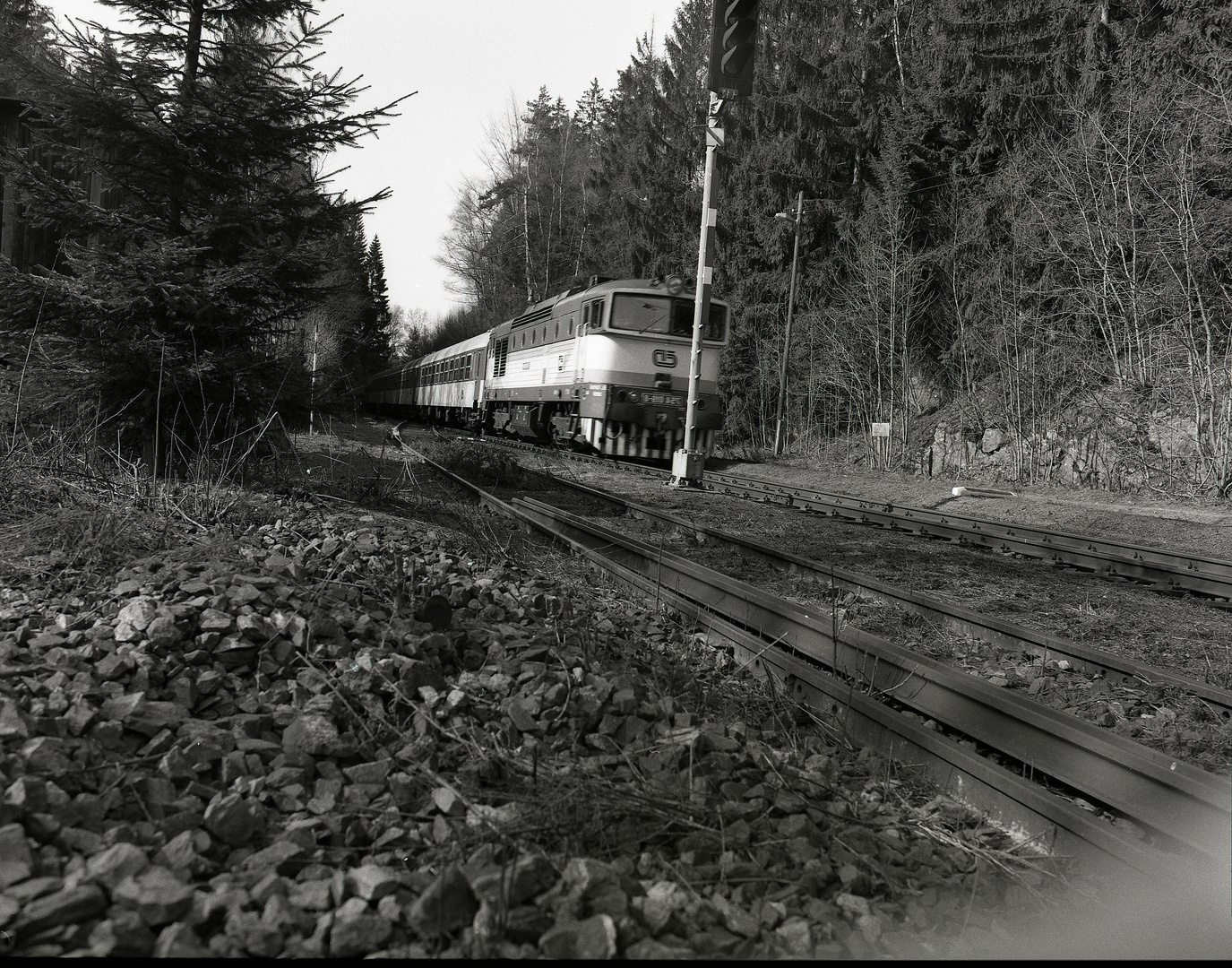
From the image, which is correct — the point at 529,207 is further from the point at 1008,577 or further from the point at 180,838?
the point at 180,838

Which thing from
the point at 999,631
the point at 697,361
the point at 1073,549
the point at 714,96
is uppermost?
the point at 714,96

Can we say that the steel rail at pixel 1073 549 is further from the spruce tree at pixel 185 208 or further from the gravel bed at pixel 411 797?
the spruce tree at pixel 185 208

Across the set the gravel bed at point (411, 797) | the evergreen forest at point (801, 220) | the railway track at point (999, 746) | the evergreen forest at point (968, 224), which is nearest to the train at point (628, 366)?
the evergreen forest at point (801, 220)

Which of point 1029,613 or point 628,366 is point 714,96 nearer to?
point 628,366

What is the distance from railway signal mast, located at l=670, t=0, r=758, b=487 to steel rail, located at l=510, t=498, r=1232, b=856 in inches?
270

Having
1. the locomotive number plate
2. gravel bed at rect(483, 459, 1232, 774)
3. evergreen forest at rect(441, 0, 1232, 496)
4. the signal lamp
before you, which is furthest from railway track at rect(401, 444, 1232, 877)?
evergreen forest at rect(441, 0, 1232, 496)

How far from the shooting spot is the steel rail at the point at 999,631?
3824 millimetres

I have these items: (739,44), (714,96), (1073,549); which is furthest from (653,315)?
(1073,549)

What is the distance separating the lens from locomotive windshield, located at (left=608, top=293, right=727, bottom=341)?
1468 centimetres

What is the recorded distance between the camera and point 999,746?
3.18 m

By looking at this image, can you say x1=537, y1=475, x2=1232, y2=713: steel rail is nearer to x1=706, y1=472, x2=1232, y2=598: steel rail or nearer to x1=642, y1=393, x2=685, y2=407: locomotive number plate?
x1=706, y1=472, x2=1232, y2=598: steel rail

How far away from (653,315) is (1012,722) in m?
12.4

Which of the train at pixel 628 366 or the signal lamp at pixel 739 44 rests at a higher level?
the signal lamp at pixel 739 44

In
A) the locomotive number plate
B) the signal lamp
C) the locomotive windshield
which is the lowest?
the locomotive number plate
